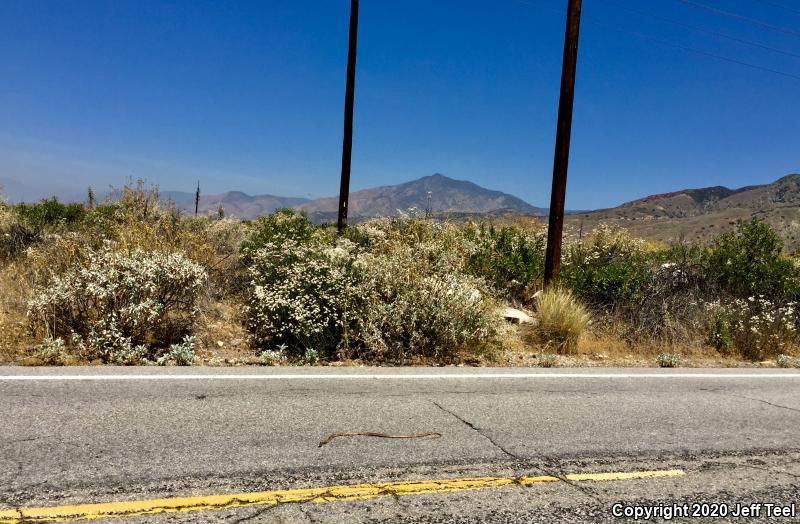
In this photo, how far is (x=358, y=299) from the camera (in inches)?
344

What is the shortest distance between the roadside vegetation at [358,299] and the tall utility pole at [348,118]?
362 cm

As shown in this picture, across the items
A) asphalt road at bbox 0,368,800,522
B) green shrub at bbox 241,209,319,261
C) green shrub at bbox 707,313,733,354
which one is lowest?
asphalt road at bbox 0,368,800,522

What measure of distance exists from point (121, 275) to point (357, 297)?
347cm

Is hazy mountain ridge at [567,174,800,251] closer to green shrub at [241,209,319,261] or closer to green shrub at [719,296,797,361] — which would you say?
green shrub at [719,296,797,361]

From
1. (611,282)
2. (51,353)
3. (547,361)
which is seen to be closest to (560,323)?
(547,361)

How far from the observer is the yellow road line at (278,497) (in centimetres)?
322

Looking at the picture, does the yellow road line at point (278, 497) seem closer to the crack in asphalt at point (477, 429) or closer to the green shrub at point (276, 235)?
the crack in asphalt at point (477, 429)

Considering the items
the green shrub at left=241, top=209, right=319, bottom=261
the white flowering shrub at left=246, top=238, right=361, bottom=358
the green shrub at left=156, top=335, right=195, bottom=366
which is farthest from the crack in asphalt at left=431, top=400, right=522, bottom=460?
the green shrub at left=241, top=209, right=319, bottom=261

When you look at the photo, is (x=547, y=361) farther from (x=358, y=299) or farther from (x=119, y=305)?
(x=119, y=305)

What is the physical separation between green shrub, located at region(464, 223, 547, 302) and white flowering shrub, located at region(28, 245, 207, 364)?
627cm

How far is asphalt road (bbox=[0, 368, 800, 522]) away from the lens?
11.8 ft

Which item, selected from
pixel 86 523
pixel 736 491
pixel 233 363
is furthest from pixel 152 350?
pixel 736 491

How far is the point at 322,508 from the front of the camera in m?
3.45

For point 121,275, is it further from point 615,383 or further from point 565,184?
point 565,184
